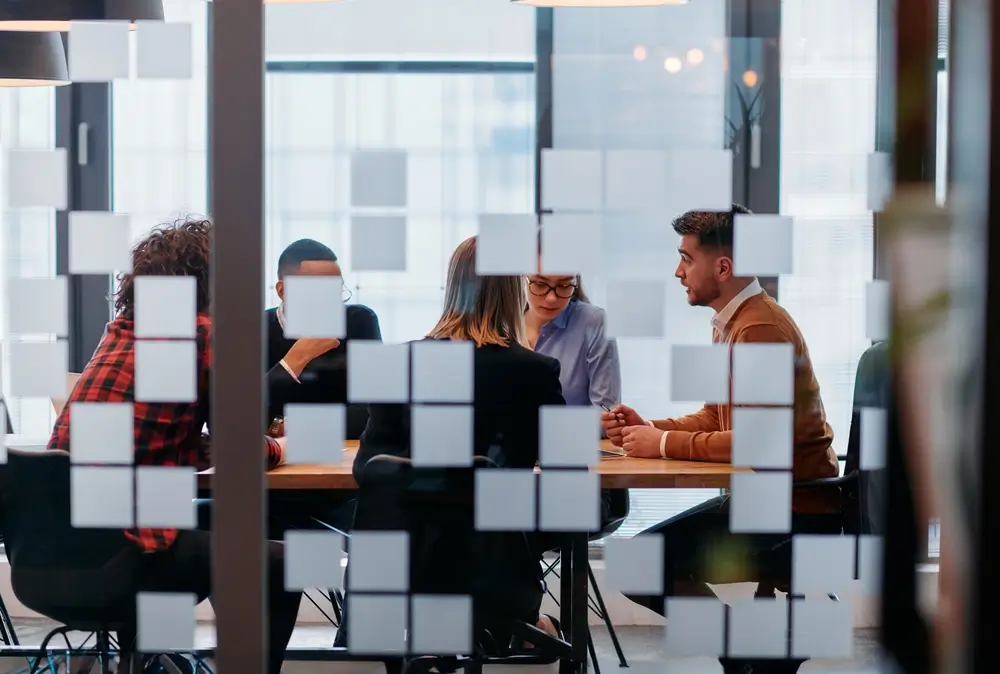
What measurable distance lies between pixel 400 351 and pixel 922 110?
1.17m

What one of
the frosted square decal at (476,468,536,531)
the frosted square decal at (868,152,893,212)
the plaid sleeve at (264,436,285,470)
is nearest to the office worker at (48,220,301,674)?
the plaid sleeve at (264,436,285,470)

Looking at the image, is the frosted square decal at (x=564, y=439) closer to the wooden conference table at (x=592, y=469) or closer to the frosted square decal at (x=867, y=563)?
the wooden conference table at (x=592, y=469)

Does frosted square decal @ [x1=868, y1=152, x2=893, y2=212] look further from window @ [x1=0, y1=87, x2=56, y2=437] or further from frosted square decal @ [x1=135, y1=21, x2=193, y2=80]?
window @ [x1=0, y1=87, x2=56, y2=437]

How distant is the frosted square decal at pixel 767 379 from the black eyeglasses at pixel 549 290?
405 millimetres

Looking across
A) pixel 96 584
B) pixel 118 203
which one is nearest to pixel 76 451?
pixel 96 584

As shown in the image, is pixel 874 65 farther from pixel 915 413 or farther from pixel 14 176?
pixel 14 176

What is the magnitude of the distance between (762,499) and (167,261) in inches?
56.8

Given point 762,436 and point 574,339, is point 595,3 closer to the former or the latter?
point 574,339

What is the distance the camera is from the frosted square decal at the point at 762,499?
2.38 meters

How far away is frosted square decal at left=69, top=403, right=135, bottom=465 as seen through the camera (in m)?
2.37

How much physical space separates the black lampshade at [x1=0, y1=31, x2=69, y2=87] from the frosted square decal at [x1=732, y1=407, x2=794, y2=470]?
1.82 meters

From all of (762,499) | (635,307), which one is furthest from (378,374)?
(762,499)

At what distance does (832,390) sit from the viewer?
9.53 ft

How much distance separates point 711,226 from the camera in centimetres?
240
